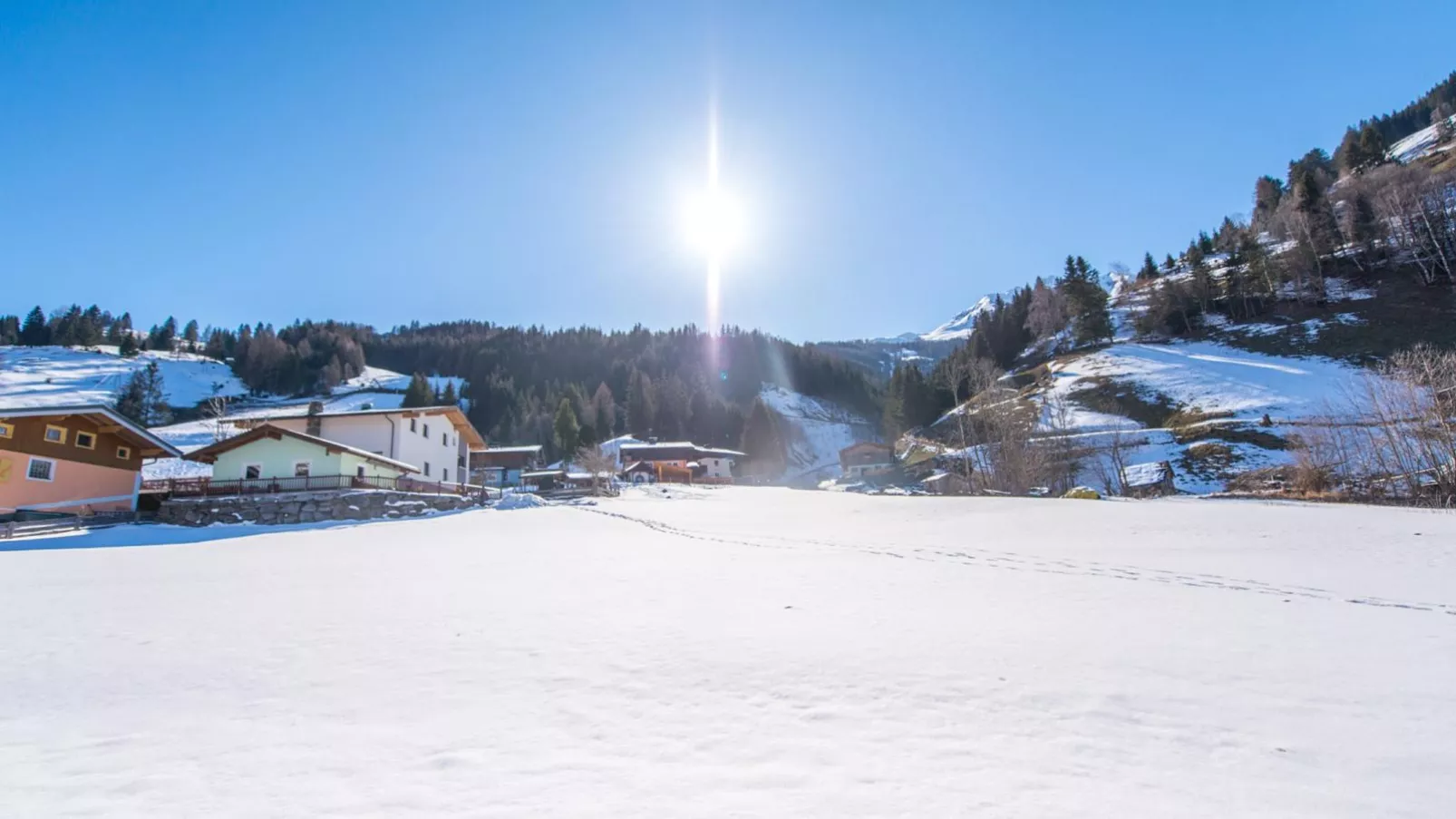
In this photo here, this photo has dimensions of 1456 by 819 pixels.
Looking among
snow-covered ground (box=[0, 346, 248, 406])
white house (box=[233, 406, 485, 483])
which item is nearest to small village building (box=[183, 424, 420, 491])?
white house (box=[233, 406, 485, 483])

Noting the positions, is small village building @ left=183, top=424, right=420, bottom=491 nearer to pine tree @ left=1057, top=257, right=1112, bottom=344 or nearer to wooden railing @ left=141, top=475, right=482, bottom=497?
wooden railing @ left=141, top=475, right=482, bottom=497

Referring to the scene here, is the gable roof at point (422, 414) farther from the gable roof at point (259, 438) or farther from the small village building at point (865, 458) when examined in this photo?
the small village building at point (865, 458)

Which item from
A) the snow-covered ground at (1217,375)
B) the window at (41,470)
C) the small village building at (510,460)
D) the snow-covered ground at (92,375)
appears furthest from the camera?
the snow-covered ground at (92,375)

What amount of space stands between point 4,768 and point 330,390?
14409 cm

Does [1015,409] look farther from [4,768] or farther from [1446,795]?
[4,768]

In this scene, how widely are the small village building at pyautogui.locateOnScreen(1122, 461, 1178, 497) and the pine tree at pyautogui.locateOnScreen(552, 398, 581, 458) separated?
65530mm

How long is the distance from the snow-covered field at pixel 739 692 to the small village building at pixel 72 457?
66.7 ft

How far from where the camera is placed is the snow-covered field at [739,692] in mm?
3357

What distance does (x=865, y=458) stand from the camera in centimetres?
8188

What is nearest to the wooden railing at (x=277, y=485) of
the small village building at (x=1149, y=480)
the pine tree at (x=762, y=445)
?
the small village building at (x=1149, y=480)

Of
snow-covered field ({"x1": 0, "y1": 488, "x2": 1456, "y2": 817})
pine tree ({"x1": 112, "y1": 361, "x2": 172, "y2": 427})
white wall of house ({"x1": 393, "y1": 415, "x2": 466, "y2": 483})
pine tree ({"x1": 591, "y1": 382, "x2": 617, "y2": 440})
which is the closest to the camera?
snow-covered field ({"x1": 0, "y1": 488, "x2": 1456, "y2": 817})

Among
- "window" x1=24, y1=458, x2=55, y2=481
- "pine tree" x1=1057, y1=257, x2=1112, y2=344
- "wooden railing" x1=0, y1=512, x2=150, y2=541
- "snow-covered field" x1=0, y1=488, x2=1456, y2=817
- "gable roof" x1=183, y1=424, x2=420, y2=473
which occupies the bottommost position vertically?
"snow-covered field" x1=0, y1=488, x2=1456, y2=817

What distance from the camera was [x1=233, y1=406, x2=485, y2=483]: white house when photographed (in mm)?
36125

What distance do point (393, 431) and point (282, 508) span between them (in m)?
10.6
